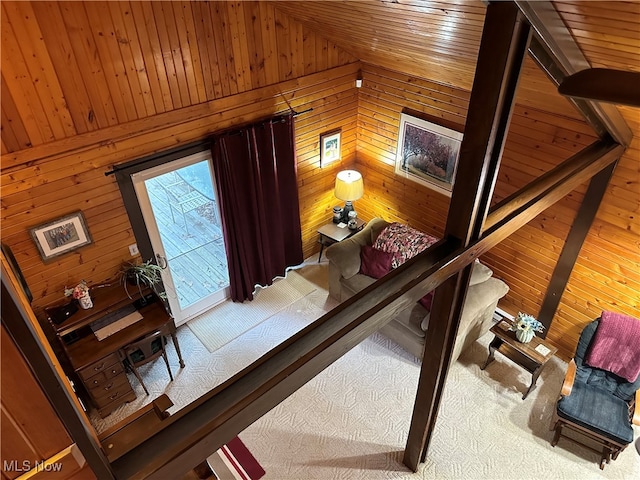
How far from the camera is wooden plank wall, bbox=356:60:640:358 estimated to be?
3.43 metres

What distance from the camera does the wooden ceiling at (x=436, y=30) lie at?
191 centimetres

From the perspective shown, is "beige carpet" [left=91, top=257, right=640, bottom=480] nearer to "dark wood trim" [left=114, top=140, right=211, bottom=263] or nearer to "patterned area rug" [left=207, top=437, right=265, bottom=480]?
"patterned area rug" [left=207, top=437, right=265, bottom=480]

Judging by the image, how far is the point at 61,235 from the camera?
340 centimetres

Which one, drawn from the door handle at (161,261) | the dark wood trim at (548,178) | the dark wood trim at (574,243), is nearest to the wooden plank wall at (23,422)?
the dark wood trim at (548,178)

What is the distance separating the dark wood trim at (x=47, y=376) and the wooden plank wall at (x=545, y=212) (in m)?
2.83

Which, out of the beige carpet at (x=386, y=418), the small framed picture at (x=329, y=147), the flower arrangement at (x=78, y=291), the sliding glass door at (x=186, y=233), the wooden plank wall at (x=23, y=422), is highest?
the wooden plank wall at (x=23, y=422)

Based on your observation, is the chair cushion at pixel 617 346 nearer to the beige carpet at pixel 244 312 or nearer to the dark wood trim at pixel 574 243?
the dark wood trim at pixel 574 243

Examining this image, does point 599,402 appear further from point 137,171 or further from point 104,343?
point 137,171

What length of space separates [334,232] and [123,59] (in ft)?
9.11

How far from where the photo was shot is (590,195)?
352 centimetres

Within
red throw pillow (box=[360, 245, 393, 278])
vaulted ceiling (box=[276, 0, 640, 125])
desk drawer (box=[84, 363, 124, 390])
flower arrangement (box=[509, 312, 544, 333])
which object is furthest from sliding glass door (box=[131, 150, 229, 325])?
flower arrangement (box=[509, 312, 544, 333])

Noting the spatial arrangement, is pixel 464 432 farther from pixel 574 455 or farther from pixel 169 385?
pixel 169 385

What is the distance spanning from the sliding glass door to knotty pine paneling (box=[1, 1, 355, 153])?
0.59 metres

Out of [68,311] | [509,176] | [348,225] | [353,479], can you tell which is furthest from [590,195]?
[68,311]
